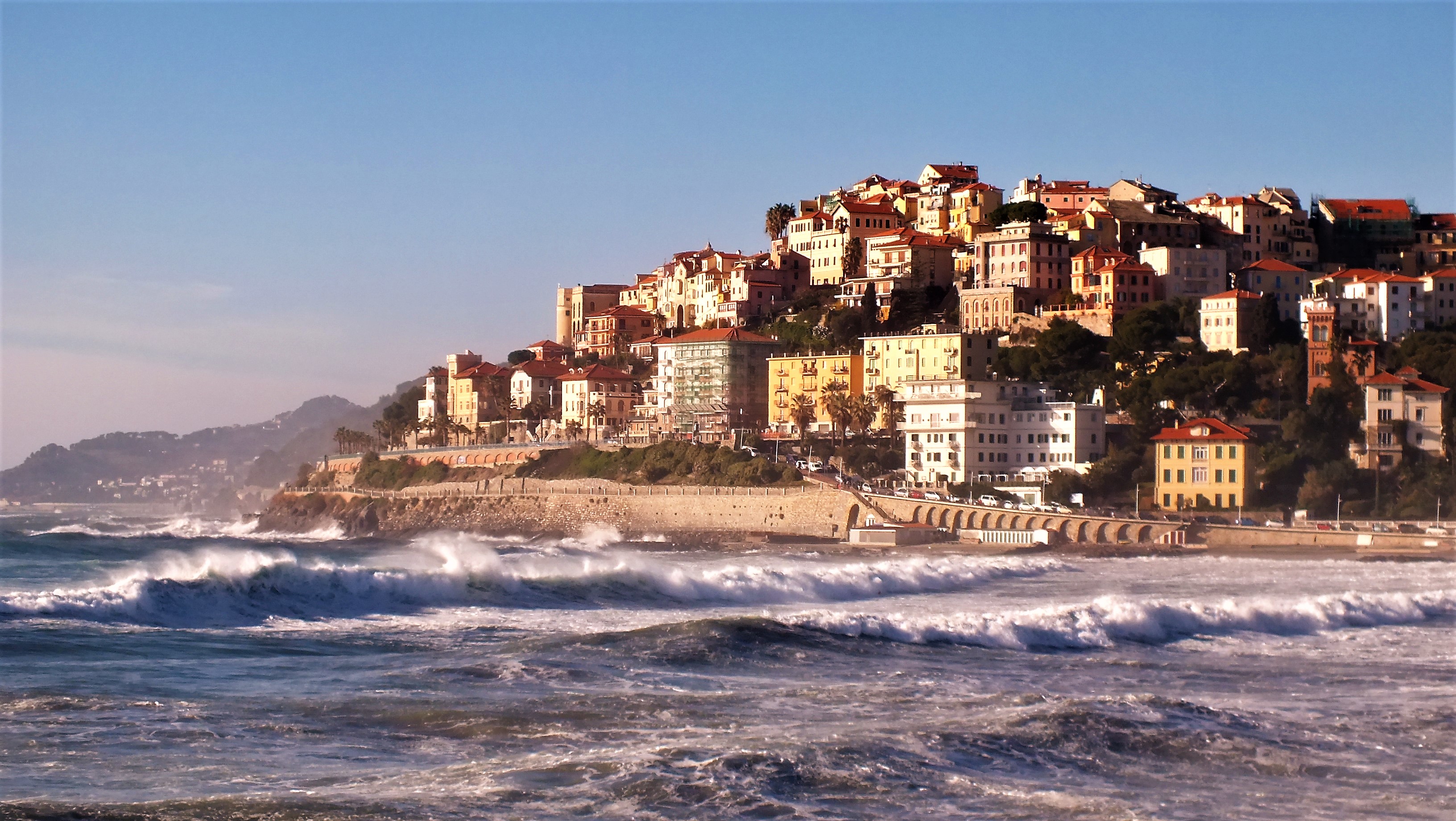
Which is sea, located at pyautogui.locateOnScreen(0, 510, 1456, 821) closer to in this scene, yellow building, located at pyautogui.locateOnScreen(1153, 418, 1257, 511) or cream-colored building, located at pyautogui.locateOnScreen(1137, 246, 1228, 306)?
yellow building, located at pyautogui.locateOnScreen(1153, 418, 1257, 511)

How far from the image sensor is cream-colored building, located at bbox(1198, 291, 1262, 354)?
80625 millimetres

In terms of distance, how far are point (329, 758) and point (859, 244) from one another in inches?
3358

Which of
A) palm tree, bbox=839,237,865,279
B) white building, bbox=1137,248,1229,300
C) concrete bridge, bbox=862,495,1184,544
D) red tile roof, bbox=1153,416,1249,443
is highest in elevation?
palm tree, bbox=839,237,865,279

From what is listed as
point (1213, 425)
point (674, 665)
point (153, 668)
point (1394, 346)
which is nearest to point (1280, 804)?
point (674, 665)

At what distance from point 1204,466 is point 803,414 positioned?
25.0m

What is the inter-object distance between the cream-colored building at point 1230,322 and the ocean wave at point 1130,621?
1664 inches

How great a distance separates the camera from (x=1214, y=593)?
41.8 meters

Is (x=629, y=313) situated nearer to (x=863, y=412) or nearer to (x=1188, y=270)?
(x=863, y=412)

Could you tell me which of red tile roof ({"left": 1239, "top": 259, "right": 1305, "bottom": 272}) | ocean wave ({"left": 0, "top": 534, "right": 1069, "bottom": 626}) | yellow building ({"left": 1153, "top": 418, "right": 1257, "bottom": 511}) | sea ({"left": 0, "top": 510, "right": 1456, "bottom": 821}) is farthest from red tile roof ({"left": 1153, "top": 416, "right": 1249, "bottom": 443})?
sea ({"left": 0, "top": 510, "right": 1456, "bottom": 821})

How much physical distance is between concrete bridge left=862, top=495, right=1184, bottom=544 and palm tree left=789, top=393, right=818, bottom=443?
1626cm

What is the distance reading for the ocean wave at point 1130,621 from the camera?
106 feet

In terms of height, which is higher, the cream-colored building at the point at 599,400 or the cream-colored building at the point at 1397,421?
the cream-colored building at the point at 599,400

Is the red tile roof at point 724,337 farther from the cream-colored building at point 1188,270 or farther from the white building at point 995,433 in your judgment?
the cream-colored building at point 1188,270

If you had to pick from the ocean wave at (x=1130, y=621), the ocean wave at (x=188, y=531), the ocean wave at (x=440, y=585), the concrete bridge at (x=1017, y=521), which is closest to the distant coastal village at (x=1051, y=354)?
the concrete bridge at (x=1017, y=521)
